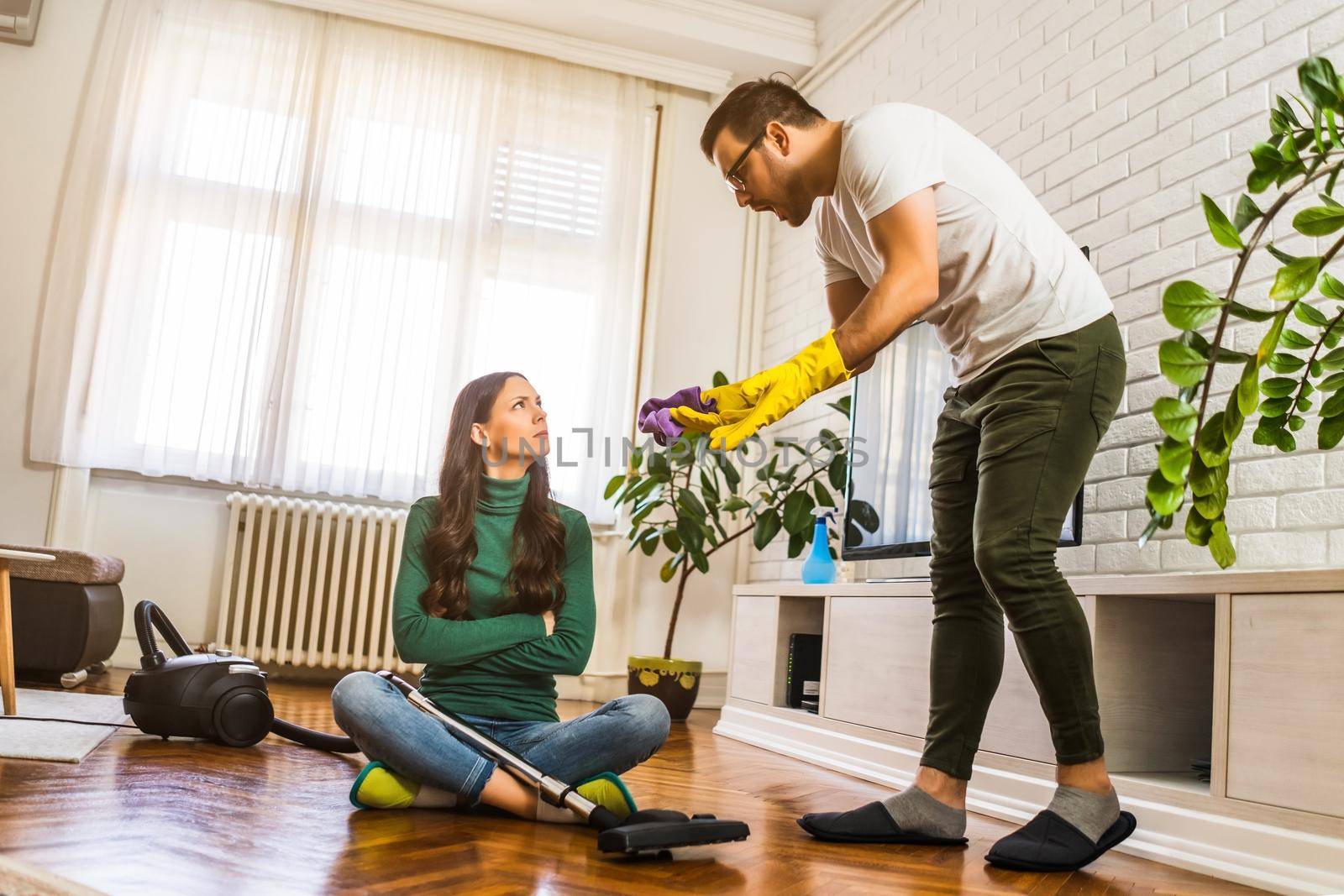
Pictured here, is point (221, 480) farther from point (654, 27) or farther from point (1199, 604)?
point (1199, 604)

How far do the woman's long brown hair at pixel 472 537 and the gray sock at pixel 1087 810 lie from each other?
0.88 metres

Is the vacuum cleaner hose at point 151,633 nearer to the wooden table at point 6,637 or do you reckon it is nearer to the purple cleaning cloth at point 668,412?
the wooden table at point 6,637

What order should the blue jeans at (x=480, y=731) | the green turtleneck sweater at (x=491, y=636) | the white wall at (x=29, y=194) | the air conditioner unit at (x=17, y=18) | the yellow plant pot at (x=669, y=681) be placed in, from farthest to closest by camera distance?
1. the air conditioner unit at (x=17, y=18)
2. the white wall at (x=29, y=194)
3. the yellow plant pot at (x=669, y=681)
4. the green turtleneck sweater at (x=491, y=636)
5. the blue jeans at (x=480, y=731)

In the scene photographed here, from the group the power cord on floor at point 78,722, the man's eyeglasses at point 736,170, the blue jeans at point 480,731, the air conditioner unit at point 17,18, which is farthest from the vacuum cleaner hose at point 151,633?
the air conditioner unit at point 17,18

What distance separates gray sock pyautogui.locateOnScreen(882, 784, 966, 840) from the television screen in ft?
4.23

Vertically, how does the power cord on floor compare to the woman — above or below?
below

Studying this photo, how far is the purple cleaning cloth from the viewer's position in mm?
1559

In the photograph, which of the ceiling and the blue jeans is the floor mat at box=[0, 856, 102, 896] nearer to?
the blue jeans

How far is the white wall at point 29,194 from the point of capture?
412 cm

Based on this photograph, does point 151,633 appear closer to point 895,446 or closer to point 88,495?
point 895,446

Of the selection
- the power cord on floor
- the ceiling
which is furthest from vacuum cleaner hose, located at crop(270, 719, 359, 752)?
the ceiling

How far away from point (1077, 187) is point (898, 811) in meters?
1.90

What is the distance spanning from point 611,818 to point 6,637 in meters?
1.76

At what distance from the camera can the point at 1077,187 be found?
290 cm
